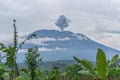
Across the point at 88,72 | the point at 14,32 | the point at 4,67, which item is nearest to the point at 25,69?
the point at 4,67

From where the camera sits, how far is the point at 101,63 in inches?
135

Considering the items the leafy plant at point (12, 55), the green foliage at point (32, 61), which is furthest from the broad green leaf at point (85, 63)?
the green foliage at point (32, 61)

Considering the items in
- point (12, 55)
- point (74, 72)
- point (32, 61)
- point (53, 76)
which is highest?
point (12, 55)

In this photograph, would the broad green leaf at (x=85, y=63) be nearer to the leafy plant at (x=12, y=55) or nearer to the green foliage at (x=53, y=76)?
the leafy plant at (x=12, y=55)

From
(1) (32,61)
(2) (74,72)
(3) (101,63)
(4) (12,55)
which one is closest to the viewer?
(3) (101,63)

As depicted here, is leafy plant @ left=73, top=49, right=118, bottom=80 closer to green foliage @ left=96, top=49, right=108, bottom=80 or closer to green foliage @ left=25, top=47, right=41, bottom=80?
green foliage @ left=96, top=49, right=108, bottom=80

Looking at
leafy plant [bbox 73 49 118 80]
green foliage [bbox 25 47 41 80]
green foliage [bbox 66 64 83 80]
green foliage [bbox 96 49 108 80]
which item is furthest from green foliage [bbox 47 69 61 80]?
green foliage [bbox 96 49 108 80]

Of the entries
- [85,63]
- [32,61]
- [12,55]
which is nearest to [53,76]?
[32,61]

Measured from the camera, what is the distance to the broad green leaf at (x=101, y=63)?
3.38 metres

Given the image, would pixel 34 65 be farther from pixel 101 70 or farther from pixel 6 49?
pixel 101 70

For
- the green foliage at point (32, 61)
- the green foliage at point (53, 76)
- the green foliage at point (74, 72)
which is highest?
the green foliage at point (32, 61)

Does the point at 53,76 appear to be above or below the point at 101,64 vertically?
below

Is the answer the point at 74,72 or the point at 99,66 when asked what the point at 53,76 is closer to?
the point at 99,66

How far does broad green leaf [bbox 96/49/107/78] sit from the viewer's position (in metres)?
3.38
